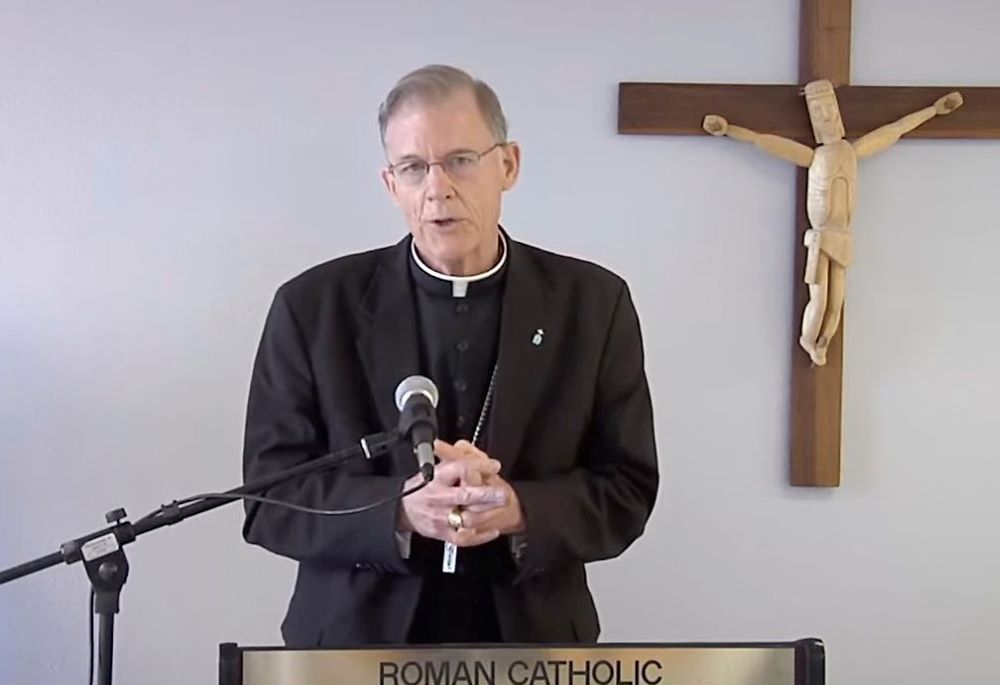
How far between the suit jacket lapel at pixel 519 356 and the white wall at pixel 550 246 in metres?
0.91

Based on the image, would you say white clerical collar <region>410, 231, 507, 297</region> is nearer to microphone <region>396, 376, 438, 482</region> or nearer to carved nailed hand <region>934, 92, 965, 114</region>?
microphone <region>396, 376, 438, 482</region>

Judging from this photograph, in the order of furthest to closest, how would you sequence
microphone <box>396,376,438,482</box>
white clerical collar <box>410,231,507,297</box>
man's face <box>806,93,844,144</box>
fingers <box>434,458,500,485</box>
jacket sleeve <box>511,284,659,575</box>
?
man's face <box>806,93,844,144</box> → white clerical collar <box>410,231,507,297</box> → jacket sleeve <box>511,284,659,575</box> → fingers <box>434,458,500,485</box> → microphone <box>396,376,438,482</box>

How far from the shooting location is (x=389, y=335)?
1.62m

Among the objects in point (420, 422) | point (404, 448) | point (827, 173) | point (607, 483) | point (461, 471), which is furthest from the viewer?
point (827, 173)

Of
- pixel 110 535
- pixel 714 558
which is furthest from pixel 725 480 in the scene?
pixel 110 535

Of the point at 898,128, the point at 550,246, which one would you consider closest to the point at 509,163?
the point at 550,246

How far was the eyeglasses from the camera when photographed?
1519 mm

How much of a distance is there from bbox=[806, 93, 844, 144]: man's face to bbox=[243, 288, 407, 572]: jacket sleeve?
1344 millimetres

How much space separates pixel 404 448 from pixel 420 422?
40cm

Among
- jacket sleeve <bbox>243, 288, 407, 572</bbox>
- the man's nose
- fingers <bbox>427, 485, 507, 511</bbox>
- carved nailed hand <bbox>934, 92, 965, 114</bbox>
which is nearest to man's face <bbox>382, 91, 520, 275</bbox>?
the man's nose

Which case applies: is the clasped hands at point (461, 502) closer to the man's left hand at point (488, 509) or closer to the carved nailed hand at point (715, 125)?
the man's left hand at point (488, 509)

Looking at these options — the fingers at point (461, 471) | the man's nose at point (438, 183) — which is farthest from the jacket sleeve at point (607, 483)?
the man's nose at point (438, 183)

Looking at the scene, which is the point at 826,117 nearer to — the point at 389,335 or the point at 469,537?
the point at 389,335

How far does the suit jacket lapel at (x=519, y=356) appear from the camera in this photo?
1.58 metres
